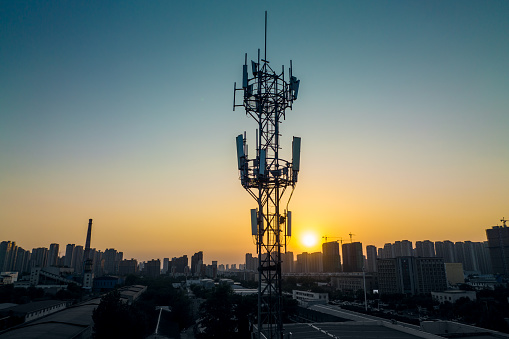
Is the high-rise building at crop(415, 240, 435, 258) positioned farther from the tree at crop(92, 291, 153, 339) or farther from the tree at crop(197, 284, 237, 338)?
the tree at crop(92, 291, 153, 339)

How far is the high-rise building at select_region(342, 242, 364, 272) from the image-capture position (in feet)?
495

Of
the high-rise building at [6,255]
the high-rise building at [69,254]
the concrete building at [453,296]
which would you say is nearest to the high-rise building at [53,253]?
the high-rise building at [69,254]

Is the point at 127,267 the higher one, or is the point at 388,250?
the point at 388,250

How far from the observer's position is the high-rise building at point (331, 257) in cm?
16055

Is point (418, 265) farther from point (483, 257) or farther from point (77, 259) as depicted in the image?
point (77, 259)

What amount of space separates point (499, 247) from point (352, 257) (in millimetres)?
59962

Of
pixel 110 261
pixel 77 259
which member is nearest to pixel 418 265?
pixel 77 259

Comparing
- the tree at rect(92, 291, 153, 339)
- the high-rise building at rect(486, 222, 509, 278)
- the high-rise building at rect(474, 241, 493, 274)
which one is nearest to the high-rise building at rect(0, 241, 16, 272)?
the tree at rect(92, 291, 153, 339)

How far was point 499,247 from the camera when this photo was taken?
12531 centimetres

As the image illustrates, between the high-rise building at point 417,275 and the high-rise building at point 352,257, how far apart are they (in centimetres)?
5275

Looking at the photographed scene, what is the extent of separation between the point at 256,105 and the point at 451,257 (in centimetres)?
17330

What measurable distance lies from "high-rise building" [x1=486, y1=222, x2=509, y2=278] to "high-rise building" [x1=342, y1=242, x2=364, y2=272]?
52.4 metres

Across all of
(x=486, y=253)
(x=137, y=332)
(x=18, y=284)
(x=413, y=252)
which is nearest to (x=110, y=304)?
(x=137, y=332)

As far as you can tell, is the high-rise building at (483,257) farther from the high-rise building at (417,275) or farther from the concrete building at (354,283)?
the high-rise building at (417,275)
